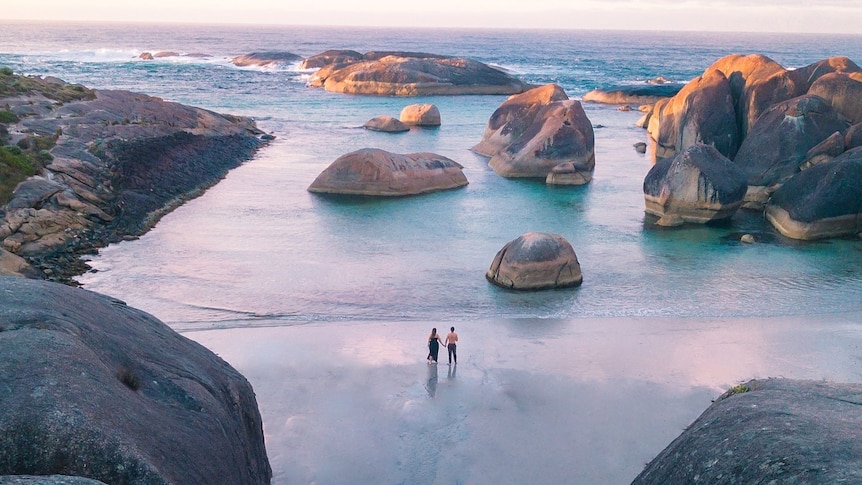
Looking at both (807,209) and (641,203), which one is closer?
(807,209)

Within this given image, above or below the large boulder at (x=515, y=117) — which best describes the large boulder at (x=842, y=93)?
above

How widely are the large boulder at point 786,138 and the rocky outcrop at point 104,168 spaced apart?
86.2 feet

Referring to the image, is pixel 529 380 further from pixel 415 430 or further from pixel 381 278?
pixel 381 278

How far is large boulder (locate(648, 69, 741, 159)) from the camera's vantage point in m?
40.8

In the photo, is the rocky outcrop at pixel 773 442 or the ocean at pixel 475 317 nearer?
the rocky outcrop at pixel 773 442

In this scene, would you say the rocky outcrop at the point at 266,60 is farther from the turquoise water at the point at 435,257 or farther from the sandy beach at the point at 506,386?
the sandy beach at the point at 506,386

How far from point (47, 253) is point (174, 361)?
1842 centimetres

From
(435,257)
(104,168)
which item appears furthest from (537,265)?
(104,168)

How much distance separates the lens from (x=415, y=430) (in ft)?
49.5

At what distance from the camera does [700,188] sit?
1252 inches

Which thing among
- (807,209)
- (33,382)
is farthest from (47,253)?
(807,209)

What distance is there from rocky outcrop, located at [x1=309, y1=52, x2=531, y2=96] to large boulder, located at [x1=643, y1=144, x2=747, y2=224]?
57.5 metres

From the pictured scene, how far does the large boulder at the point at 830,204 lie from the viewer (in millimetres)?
29828

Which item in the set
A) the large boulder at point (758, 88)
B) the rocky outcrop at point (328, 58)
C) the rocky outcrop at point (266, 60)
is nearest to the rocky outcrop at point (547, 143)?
the large boulder at point (758, 88)
